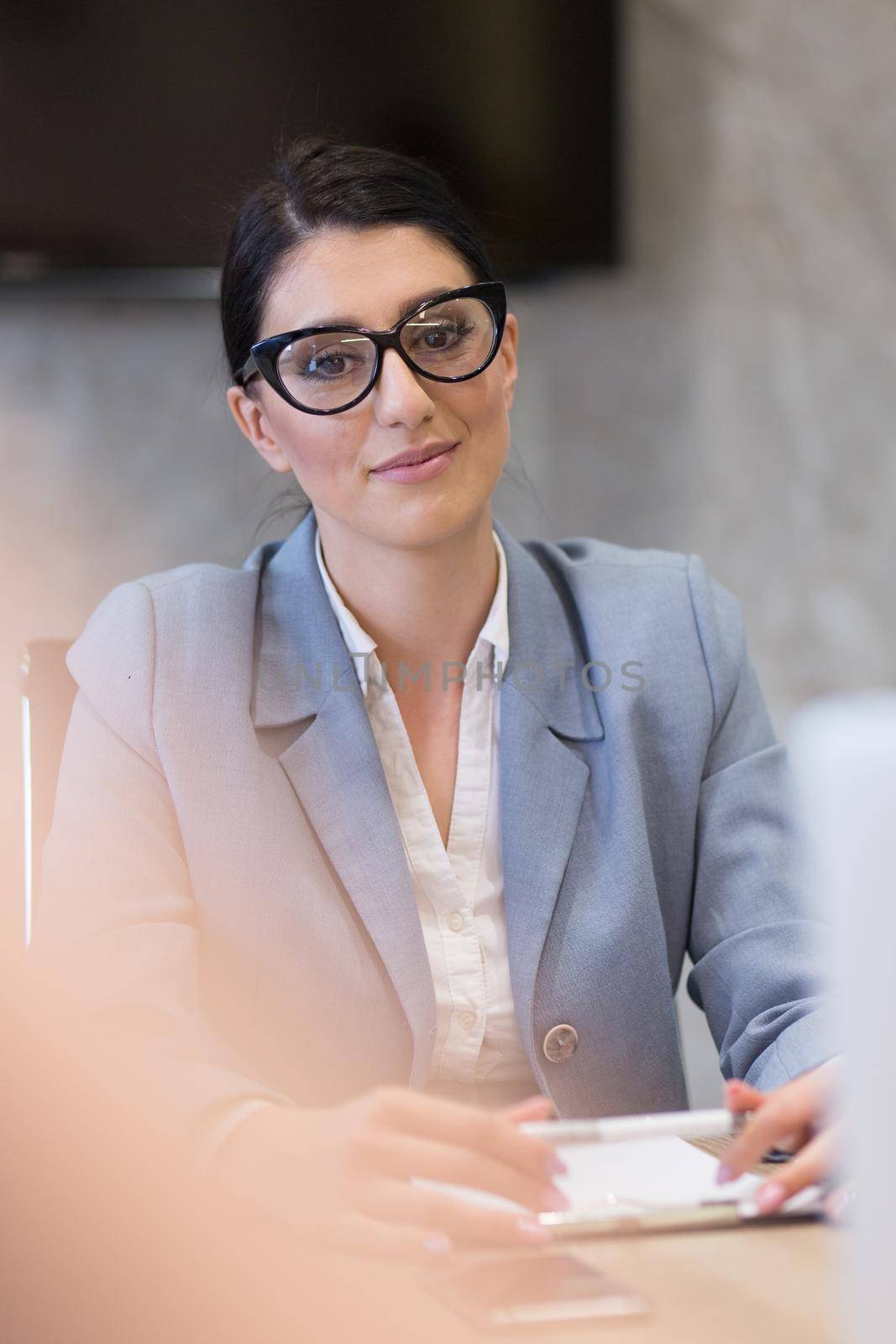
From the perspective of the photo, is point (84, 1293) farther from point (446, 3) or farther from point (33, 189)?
point (446, 3)

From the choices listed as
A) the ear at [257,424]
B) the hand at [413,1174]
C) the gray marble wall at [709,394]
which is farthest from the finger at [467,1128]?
the gray marble wall at [709,394]

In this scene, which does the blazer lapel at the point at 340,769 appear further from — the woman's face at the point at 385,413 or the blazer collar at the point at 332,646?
the woman's face at the point at 385,413

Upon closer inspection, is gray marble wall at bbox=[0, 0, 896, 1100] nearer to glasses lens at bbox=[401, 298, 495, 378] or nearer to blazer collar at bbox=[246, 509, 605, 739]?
blazer collar at bbox=[246, 509, 605, 739]

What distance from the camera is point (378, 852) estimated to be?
1.20 meters

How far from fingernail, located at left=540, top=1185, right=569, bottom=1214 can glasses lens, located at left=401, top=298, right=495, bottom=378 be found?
758 mm

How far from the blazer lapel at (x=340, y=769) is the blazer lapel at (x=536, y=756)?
0.30 feet

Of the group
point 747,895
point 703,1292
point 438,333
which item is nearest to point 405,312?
point 438,333

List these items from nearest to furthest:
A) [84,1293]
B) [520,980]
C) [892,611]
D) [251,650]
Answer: [84,1293] < [520,980] < [251,650] < [892,611]

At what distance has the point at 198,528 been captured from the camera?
8.16 feet

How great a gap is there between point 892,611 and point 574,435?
73 cm

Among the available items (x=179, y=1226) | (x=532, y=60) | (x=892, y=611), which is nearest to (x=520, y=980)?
(x=179, y=1226)

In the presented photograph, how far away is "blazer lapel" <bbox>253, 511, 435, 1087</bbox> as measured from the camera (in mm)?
1184

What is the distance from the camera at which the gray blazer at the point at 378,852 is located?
3.86ft

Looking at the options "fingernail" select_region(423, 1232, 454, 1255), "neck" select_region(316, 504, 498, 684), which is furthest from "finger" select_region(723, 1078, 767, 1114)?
"neck" select_region(316, 504, 498, 684)
